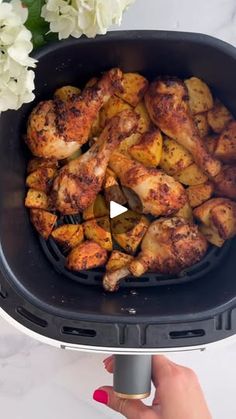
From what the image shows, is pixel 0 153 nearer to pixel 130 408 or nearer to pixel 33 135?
pixel 33 135

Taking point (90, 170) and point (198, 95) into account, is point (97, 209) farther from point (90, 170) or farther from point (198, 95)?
point (198, 95)

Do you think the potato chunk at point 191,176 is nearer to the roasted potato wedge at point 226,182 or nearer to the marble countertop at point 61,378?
the roasted potato wedge at point 226,182

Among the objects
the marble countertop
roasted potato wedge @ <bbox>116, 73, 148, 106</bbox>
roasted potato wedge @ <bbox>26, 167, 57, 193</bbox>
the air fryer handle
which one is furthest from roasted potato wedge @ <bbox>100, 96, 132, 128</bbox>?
the air fryer handle

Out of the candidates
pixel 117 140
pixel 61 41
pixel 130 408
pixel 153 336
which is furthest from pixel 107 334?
pixel 61 41

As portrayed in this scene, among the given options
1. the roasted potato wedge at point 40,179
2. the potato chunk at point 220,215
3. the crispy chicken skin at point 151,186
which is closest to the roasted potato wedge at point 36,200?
the roasted potato wedge at point 40,179

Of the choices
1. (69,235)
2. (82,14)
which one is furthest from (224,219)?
(82,14)
